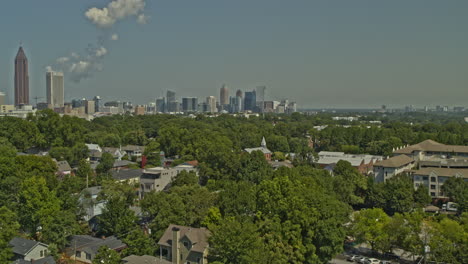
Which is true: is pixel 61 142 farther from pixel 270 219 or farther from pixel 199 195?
pixel 270 219

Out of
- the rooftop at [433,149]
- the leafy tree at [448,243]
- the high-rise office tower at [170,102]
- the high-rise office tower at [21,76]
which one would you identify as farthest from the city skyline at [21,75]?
the leafy tree at [448,243]

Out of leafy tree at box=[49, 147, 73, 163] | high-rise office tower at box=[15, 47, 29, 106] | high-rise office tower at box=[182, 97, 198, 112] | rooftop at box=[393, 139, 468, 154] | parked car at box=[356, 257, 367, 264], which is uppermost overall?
high-rise office tower at box=[15, 47, 29, 106]

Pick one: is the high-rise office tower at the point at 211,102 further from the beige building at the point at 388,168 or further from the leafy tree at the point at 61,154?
the beige building at the point at 388,168

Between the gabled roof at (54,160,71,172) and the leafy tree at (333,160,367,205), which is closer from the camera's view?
the leafy tree at (333,160,367,205)

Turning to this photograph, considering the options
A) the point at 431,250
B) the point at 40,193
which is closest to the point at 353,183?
the point at 431,250

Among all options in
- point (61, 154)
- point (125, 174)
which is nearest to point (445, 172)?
point (125, 174)

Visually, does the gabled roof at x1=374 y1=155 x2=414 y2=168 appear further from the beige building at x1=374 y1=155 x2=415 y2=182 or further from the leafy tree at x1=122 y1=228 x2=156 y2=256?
the leafy tree at x1=122 y1=228 x2=156 y2=256

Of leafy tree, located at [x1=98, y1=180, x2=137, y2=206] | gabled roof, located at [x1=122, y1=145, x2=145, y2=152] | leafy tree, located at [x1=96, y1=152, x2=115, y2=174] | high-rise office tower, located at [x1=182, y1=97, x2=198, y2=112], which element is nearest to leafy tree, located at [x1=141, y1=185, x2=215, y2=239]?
leafy tree, located at [x1=98, y1=180, x2=137, y2=206]
